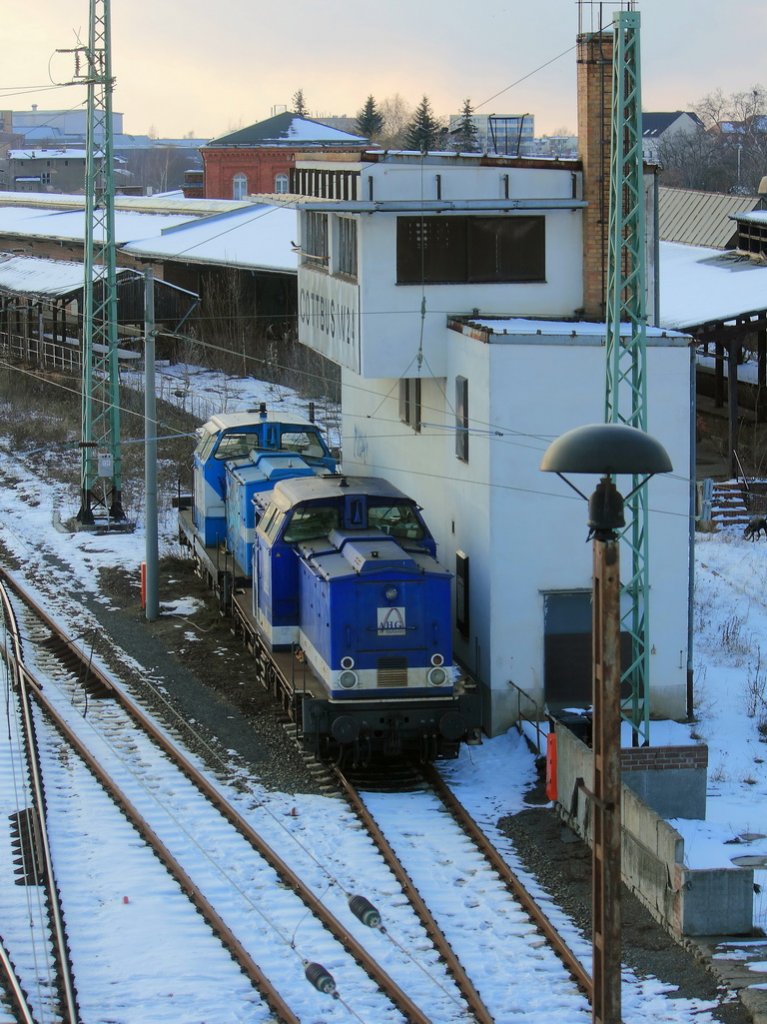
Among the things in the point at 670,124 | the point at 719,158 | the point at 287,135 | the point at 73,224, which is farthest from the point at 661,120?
the point at 73,224

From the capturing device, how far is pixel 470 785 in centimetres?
1867

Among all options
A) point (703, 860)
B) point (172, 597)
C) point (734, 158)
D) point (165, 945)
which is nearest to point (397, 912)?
point (165, 945)

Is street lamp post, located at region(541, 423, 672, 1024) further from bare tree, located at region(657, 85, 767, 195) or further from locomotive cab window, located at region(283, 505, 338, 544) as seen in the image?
bare tree, located at region(657, 85, 767, 195)

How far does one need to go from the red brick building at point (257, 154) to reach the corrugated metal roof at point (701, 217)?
22308 mm

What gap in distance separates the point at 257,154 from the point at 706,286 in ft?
145

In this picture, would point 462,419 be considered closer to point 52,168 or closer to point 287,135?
point 287,135

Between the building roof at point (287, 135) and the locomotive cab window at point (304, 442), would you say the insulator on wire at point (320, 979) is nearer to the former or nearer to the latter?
the locomotive cab window at point (304, 442)

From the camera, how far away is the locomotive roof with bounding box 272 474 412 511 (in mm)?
20203

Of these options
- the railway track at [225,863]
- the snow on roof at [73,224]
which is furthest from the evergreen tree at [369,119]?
the railway track at [225,863]

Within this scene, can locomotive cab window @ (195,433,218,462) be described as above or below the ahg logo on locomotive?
above

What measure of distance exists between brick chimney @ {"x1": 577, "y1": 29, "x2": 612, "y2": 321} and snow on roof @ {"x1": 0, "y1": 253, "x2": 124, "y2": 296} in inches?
1180

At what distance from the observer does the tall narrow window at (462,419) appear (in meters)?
21.8

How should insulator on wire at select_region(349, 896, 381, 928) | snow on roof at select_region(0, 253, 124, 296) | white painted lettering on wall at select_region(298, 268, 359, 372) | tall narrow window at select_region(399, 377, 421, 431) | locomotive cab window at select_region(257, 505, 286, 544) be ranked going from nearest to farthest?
1. insulator on wire at select_region(349, 896, 381, 928)
2. locomotive cab window at select_region(257, 505, 286, 544)
3. white painted lettering on wall at select_region(298, 268, 359, 372)
4. tall narrow window at select_region(399, 377, 421, 431)
5. snow on roof at select_region(0, 253, 124, 296)

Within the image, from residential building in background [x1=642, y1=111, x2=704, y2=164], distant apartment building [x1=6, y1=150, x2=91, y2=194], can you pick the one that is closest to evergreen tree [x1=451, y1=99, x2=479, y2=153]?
distant apartment building [x1=6, y1=150, x2=91, y2=194]
